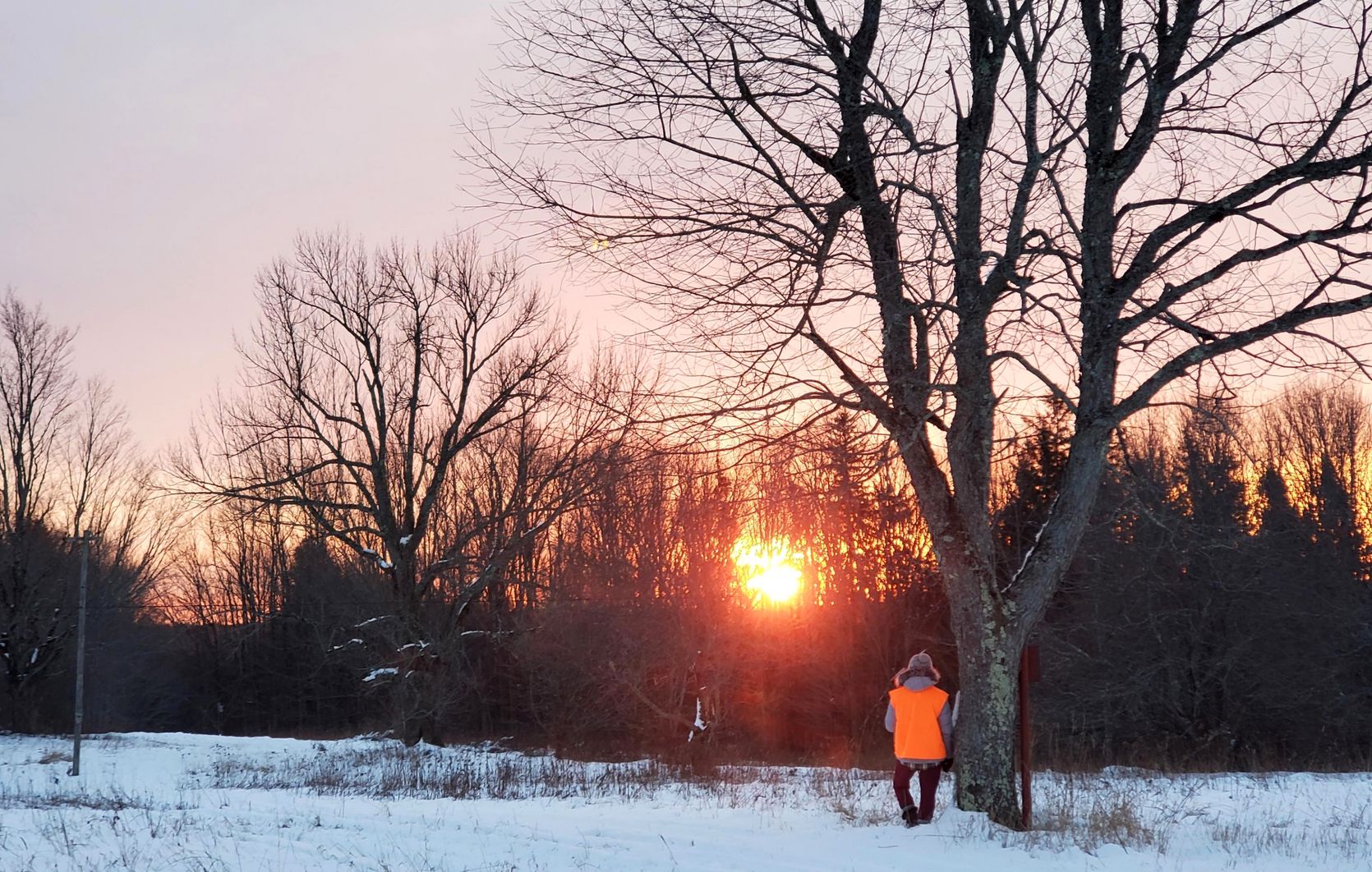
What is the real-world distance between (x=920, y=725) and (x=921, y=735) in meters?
0.09

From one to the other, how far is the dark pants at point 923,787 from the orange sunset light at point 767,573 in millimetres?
13579

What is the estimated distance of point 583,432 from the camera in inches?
378

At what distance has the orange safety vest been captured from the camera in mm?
9211

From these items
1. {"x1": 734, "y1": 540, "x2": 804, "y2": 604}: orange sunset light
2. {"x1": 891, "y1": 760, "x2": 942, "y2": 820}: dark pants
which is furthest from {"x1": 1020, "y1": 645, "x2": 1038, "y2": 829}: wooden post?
{"x1": 734, "y1": 540, "x2": 804, "y2": 604}: orange sunset light

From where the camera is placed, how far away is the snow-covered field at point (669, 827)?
765 centimetres

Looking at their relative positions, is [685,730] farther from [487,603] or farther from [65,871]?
[65,871]

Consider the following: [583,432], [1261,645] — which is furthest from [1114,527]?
[583,432]

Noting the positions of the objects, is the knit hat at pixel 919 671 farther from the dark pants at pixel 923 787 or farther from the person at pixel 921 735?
the dark pants at pixel 923 787

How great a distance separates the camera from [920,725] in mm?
9258

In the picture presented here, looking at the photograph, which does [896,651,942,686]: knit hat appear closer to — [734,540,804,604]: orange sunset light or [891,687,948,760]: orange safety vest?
[891,687,948,760]: orange safety vest

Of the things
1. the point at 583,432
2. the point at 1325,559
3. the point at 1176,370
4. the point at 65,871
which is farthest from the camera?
the point at 1325,559

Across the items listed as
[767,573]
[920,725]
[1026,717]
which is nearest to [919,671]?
[920,725]

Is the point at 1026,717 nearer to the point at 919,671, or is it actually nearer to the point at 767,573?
the point at 919,671

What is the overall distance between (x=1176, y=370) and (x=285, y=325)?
83.7ft
